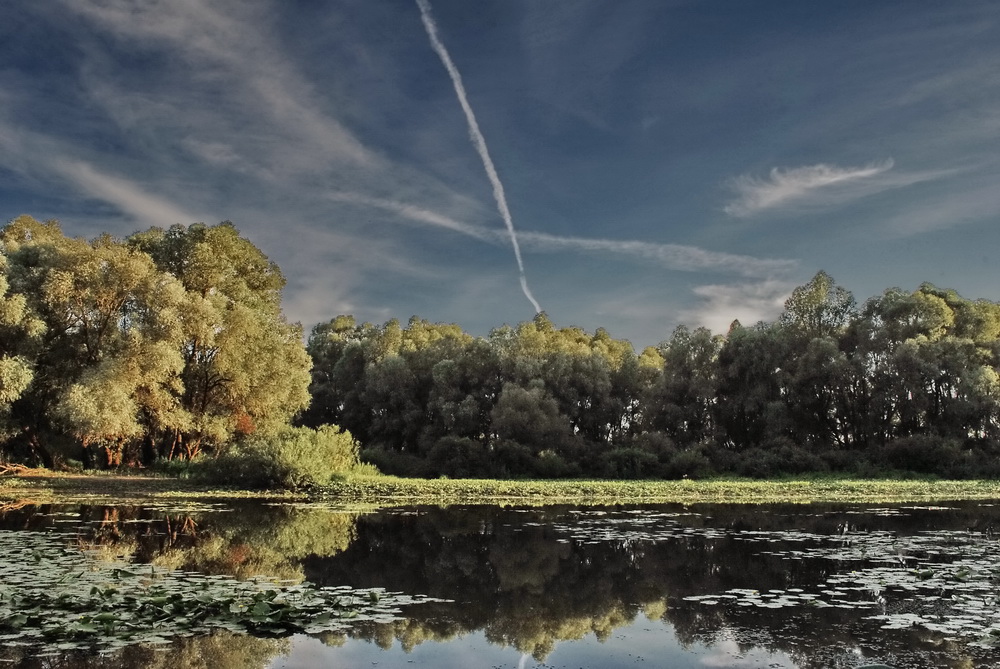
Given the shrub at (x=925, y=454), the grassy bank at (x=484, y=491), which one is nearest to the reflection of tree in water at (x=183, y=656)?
the grassy bank at (x=484, y=491)

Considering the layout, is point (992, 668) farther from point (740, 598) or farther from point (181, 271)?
point (181, 271)

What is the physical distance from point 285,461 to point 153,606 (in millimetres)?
20525

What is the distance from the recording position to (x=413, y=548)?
628 inches

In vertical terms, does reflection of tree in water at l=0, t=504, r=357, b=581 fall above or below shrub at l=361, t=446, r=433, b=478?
below

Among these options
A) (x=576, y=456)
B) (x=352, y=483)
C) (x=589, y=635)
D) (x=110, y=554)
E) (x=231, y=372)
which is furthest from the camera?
(x=576, y=456)

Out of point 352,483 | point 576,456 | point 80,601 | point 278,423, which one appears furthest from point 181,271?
point 80,601

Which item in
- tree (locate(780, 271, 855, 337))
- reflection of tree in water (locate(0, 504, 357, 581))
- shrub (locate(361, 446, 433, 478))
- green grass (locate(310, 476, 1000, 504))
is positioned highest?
tree (locate(780, 271, 855, 337))

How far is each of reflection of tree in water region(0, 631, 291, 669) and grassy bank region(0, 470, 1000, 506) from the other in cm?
1840

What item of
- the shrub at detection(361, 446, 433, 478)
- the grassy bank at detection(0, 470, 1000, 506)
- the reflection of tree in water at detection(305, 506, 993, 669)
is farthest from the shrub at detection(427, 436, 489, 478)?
the reflection of tree in water at detection(305, 506, 993, 669)

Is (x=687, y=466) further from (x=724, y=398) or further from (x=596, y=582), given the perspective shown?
(x=596, y=582)

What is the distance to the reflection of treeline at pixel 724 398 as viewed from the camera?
4541 centimetres

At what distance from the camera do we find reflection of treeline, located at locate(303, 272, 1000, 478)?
149ft

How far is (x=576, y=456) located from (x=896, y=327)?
73.5ft

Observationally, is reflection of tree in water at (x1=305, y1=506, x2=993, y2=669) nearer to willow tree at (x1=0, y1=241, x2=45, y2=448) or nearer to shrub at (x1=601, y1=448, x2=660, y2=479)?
willow tree at (x1=0, y1=241, x2=45, y2=448)
